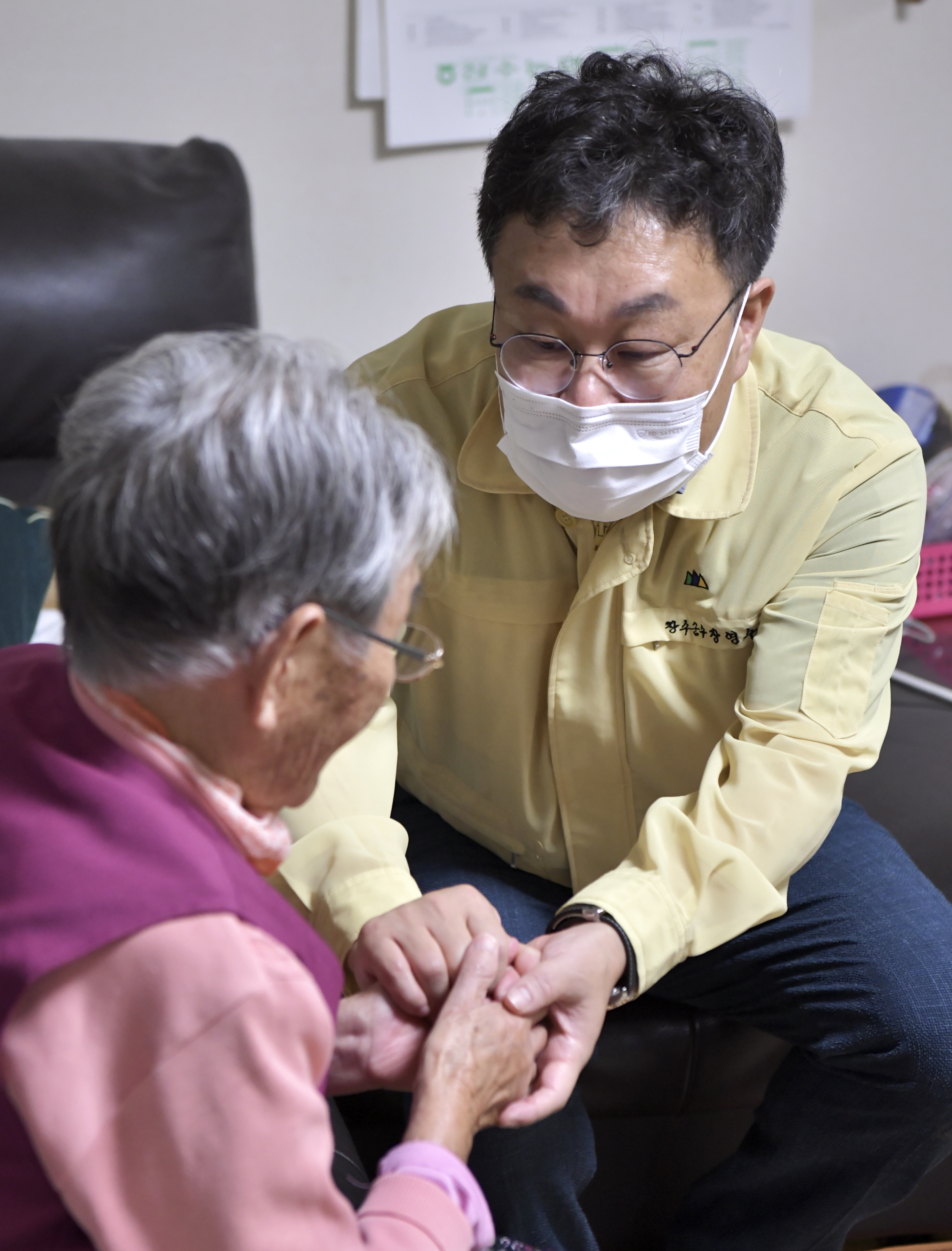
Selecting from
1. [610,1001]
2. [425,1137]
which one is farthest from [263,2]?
[425,1137]

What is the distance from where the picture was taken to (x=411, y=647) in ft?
2.62

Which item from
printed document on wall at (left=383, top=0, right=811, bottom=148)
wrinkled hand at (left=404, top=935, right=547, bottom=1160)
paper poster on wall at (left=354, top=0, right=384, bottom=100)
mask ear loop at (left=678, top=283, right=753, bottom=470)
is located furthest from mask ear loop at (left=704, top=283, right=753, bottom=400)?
paper poster on wall at (left=354, top=0, right=384, bottom=100)

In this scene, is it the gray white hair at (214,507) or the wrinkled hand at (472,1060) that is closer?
the gray white hair at (214,507)

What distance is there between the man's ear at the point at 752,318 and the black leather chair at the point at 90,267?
101 centimetres

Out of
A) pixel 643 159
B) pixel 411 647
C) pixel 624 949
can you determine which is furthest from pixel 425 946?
pixel 643 159

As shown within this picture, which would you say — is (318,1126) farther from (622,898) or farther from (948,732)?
(948,732)

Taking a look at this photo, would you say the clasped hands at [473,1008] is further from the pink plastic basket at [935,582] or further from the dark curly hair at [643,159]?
the pink plastic basket at [935,582]

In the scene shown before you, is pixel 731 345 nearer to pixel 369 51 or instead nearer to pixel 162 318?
pixel 162 318

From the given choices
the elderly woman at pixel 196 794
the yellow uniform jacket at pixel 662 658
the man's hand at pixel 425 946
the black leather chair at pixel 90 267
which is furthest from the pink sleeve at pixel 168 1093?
the black leather chair at pixel 90 267

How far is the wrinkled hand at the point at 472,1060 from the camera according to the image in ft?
2.78

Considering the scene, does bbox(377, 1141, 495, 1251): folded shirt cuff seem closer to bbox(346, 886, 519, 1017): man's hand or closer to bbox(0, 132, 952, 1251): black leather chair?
bbox(346, 886, 519, 1017): man's hand

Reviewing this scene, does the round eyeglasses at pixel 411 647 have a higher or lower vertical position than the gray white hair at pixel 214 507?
lower

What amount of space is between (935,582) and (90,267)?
5.44 feet

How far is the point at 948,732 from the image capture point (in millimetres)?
1620
